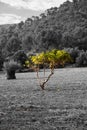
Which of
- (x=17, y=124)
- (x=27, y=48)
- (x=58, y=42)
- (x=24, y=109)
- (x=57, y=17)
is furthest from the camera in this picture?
(x=57, y=17)

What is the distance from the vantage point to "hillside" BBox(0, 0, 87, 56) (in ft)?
426

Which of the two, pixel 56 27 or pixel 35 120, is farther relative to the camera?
pixel 56 27

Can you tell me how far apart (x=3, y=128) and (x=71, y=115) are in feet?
11.5

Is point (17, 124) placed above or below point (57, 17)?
below

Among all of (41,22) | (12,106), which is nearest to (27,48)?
(41,22)

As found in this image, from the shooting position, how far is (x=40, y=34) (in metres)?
133

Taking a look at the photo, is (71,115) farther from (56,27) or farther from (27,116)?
(56,27)

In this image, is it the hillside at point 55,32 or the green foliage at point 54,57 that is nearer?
the green foliage at point 54,57

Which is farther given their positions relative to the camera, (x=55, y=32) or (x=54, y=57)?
(x=55, y=32)

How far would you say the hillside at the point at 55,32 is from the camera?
426ft

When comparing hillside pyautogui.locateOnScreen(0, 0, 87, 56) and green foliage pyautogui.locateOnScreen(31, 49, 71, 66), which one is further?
hillside pyautogui.locateOnScreen(0, 0, 87, 56)

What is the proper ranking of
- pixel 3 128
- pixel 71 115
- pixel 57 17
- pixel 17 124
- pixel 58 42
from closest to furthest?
1. pixel 3 128
2. pixel 17 124
3. pixel 71 115
4. pixel 58 42
5. pixel 57 17

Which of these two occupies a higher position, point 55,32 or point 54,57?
point 55,32

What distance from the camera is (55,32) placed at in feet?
436
